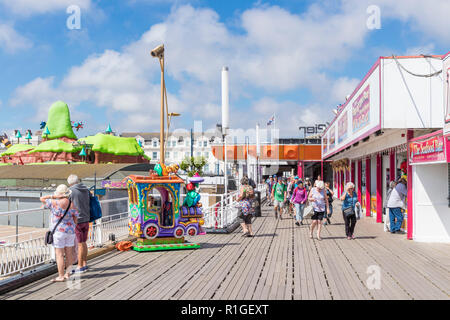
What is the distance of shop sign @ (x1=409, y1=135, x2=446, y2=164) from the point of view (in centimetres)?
874

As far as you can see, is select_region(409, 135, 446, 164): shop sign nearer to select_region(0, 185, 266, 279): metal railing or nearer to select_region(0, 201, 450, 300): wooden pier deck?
select_region(0, 201, 450, 300): wooden pier deck

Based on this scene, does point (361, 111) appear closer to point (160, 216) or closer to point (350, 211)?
point (350, 211)

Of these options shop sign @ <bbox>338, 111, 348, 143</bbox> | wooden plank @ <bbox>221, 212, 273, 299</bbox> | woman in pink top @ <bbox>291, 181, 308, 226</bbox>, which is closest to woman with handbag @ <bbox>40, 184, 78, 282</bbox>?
wooden plank @ <bbox>221, 212, 273, 299</bbox>

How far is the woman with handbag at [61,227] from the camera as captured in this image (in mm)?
6340

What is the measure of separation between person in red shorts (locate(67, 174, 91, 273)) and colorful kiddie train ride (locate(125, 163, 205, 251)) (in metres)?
1.96

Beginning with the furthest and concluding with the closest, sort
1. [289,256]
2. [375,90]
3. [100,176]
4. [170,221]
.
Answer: [100,176] < [375,90] < [170,221] < [289,256]

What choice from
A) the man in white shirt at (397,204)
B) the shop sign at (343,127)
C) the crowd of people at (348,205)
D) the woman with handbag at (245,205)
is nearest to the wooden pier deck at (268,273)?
the crowd of people at (348,205)

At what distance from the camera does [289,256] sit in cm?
856

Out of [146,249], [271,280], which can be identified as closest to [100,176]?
[146,249]

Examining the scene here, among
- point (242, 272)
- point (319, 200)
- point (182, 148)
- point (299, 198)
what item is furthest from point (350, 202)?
point (182, 148)

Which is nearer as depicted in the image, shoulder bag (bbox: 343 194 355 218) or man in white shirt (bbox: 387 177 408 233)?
shoulder bag (bbox: 343 194 355 218)

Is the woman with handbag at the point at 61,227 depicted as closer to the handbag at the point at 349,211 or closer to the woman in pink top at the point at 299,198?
the handbag at the point at 349,211
